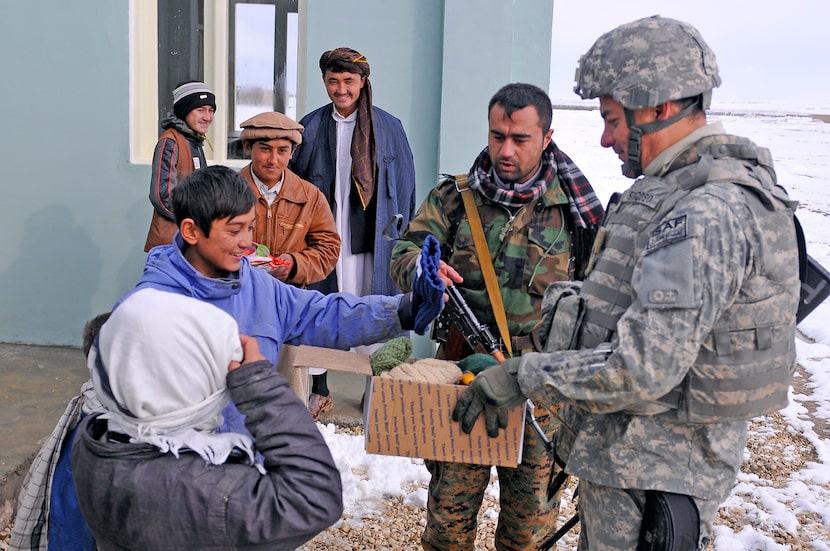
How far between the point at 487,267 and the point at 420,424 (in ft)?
2.29

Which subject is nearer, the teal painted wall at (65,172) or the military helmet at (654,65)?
the military helmet at (654,65)

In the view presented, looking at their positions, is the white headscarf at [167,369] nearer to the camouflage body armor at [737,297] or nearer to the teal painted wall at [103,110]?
the camouflage body armor at [737,297]

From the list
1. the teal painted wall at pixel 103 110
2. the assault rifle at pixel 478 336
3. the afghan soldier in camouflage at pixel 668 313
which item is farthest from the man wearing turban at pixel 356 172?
the afghan soldier in camouflage at pixel 668 313

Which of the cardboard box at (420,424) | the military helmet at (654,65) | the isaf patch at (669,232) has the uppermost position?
the military helmet at (654,65)

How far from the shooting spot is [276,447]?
1.62 meters

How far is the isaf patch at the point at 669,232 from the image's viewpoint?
1.73 metres

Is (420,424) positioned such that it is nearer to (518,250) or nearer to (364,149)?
(518,250)

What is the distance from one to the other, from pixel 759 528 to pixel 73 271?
168 inches

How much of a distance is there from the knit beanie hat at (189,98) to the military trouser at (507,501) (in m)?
2.49

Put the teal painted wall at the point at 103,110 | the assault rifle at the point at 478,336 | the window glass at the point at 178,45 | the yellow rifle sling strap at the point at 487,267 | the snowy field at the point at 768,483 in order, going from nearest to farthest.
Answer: the assault rifle at the point at 478,336 < the yellow rifle sling strap at the point at 487,267 < the snowy field at the point at 768,483 < the teal painted wall at the point at 103,110 < the window glass at the point at 178,45

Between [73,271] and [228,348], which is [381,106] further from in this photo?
[228,348]

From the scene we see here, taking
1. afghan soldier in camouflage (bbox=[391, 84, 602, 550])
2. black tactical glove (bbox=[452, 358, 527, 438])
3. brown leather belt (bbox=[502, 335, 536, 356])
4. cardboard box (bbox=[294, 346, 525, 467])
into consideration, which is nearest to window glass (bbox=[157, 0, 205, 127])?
afghan soldier in camouflage (bbox=[391, 84, 602, 550])

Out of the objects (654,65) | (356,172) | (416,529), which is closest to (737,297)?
(654,65)

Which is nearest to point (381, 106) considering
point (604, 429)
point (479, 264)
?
point (479, 264)
